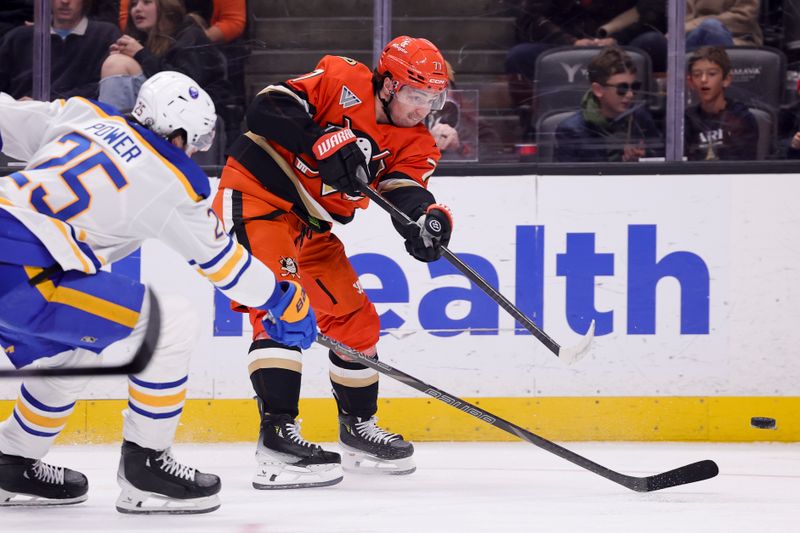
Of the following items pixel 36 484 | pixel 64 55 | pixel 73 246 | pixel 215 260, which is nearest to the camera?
pixel 73 246

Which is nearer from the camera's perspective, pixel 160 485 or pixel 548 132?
pixel 160 485

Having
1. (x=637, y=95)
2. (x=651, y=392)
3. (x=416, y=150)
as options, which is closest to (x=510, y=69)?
(x=637, y=95)

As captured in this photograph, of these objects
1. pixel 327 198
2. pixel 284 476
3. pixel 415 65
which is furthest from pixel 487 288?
pixel 284 476

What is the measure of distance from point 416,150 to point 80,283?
4.02 feet

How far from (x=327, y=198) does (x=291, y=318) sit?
0.61 metres

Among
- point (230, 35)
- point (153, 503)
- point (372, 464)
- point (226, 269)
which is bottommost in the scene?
point (372, 464)

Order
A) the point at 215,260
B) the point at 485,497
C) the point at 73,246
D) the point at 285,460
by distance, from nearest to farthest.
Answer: the point at 73,246 → the point at 215,260 → the point at 485,497 → the point at 285,460

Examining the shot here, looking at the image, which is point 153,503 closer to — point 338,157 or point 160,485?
point 160,485

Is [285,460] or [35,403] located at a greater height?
[35,403]

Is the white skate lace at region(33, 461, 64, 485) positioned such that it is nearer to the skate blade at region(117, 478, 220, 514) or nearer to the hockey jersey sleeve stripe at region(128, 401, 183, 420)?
the skate blade at region(117, 478, 220, 514)

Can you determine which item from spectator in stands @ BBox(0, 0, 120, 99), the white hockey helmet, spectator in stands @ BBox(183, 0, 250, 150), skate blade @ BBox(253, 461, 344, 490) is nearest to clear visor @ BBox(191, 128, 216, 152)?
the white hockey helmet

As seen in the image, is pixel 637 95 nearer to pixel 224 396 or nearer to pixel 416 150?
pixel 416 150

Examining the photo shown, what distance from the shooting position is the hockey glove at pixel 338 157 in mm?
3109

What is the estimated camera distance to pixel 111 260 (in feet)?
8.82
